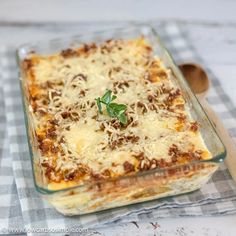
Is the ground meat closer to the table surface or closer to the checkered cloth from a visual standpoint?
the checkered cloth

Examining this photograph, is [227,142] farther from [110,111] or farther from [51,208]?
[51,208]

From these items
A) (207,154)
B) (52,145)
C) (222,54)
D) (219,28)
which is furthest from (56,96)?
(219,28)

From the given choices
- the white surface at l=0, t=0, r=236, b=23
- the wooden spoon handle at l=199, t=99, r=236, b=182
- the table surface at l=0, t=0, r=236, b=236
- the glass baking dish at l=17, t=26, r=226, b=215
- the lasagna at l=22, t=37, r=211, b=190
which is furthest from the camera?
the white surface at l=0, t=0, r=236, b=23

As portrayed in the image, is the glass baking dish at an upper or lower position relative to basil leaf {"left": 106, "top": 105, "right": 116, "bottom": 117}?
lower

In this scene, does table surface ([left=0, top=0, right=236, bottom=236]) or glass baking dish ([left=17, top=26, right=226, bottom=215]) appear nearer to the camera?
glass baking dish ([left=17, top=26, right=226, bottom=215])

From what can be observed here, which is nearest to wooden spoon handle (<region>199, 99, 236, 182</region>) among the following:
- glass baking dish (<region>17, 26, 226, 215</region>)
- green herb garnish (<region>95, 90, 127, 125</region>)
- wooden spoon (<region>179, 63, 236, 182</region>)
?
wooden spoon (<region>179, 63, 236, 182</region>)

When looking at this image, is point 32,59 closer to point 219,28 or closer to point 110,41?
point 110,41
